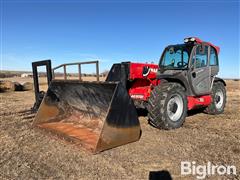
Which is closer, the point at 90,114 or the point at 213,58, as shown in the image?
the point at 90,114

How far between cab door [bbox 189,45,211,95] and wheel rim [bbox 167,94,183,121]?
34.9 inches

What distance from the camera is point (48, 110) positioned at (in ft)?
21.0

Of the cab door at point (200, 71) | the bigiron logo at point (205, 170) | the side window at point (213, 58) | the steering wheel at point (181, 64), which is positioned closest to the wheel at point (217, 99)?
the cab door at point (200, 71)

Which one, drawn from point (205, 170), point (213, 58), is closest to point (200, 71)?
point (213, 58)

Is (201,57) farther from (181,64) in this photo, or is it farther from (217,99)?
(217,99)

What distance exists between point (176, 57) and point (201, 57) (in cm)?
73

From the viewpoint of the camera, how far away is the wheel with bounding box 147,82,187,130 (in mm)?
5742

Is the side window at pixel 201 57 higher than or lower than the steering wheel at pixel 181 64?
Result: higher

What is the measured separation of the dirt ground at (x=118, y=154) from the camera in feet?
12.3

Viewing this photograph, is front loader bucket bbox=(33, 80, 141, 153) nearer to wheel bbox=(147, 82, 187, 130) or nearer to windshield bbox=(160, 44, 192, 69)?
wheel bbox=(147, 82, 187, 130)

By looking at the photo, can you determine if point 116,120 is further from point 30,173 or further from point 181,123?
point 181,123

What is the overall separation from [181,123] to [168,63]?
1853 millimetres

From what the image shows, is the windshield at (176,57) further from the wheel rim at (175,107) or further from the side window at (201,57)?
the wheel rim at (175,107)

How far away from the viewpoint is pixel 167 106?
5.98 m
